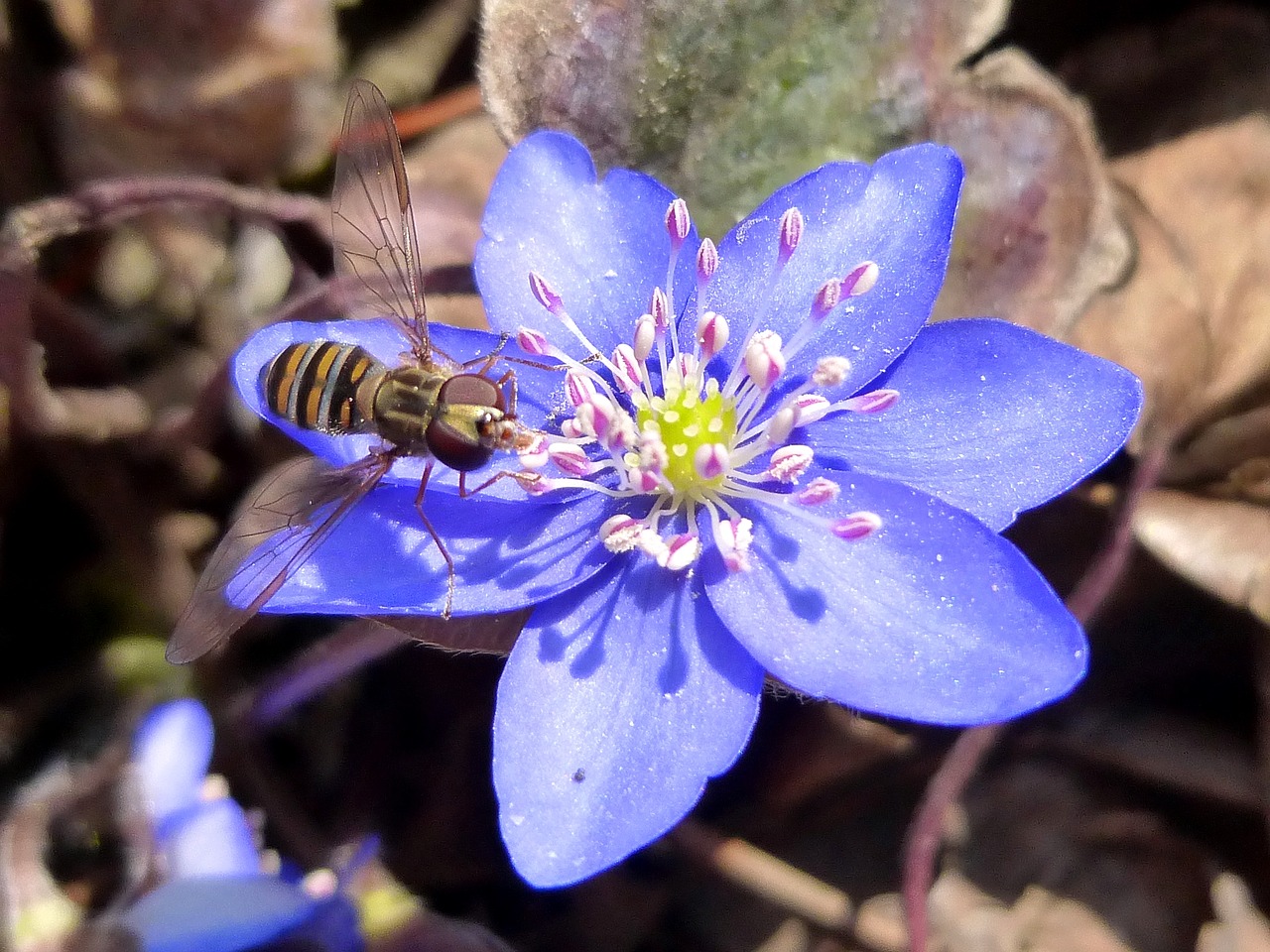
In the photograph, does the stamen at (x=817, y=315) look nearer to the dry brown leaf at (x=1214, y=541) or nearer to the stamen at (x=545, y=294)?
the stamen at (x=545, y=294)

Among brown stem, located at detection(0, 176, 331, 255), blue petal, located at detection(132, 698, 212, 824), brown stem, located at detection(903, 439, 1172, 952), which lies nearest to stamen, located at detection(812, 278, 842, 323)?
brown stem, located at detection(903, 439, 1172, 952)

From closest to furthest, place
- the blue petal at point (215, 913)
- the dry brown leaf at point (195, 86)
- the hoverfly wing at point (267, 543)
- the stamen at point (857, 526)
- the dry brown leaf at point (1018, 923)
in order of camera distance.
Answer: the hoverfly wing at point (267, 543)
the stamen at point (857, 526)
the blue petal at point (215, 913)
the dry brown leaf at point (1018, 923)
the dry brown leaf at point (195, 86)

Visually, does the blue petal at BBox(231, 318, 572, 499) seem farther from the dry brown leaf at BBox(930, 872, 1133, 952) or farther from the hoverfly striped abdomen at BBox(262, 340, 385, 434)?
the dry brown leaf at BBox(930, 872, 1133, 952)

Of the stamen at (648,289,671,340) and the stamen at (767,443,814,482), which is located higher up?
the stamen at (648,289,671,340)

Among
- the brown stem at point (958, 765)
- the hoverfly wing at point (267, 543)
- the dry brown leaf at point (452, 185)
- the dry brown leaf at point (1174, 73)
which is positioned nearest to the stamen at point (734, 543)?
the hoverfly wing at point (267, 543)

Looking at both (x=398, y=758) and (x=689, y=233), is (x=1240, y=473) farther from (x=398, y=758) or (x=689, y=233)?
(x=398, y=758)
